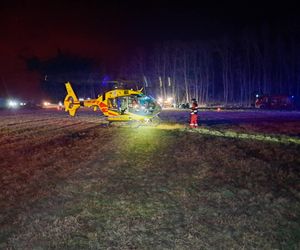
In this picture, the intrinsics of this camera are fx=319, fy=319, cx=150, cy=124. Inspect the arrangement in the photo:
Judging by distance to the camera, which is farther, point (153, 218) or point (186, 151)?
point (186, 151)

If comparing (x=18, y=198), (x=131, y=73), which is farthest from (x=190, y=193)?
(x=131, y=73)

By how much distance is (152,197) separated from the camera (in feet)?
24.8

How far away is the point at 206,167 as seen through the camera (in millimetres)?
9844

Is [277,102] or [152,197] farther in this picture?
[277,102]

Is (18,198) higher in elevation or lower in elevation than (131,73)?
lower

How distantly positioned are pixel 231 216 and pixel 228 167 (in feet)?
10.9

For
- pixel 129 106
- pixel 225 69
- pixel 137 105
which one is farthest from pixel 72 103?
pixel 225 69

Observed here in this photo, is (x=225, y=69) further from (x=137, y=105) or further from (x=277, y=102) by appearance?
(x=137, y=105)

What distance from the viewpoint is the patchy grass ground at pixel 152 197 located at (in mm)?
5828

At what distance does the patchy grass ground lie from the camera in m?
5.83

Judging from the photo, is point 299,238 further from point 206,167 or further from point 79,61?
point 79,61

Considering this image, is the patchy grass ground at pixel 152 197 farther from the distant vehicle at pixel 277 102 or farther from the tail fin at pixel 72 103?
the distant vehicle at pixel 277 102

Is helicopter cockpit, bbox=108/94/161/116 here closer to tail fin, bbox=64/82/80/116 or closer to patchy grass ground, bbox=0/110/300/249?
tail fin, bbox=64/82/80/116

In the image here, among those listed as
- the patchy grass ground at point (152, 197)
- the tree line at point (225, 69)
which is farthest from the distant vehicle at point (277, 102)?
the patchy grass ground at point (152, 197)
